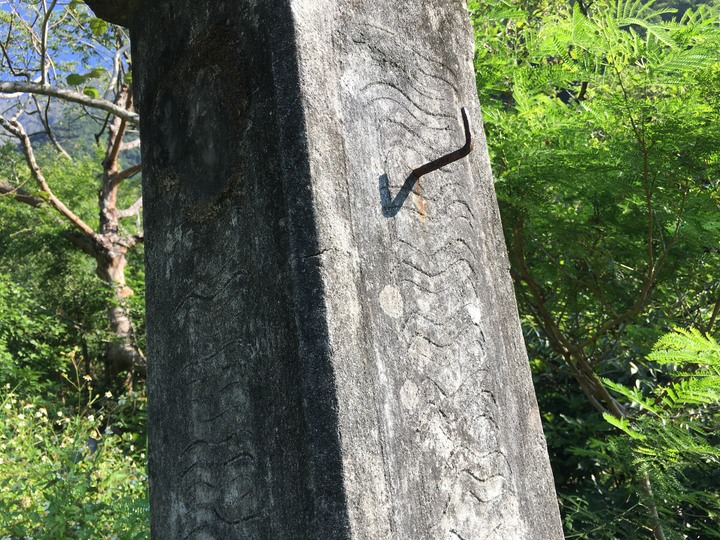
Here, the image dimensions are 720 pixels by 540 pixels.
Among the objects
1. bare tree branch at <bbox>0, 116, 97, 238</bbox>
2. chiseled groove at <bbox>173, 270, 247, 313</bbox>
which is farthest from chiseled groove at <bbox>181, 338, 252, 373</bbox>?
bare tree branch at <bbox>0, 116, 97, 238</bbox>

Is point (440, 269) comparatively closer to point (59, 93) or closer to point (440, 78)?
point (440, 78)

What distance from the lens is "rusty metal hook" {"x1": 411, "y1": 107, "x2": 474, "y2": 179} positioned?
207 cm

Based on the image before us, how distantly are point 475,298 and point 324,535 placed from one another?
33.5 inches

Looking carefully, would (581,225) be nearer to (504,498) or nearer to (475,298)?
(475,298)

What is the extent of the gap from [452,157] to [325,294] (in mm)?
587

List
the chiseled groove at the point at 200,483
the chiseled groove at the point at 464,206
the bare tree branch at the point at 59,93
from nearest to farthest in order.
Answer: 1. the chiseled groove at the point at 200,483
2. the chiseled groove at the point at 464,206
3. the bare tree branch at the point at 59,93

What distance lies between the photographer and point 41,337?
10.3m

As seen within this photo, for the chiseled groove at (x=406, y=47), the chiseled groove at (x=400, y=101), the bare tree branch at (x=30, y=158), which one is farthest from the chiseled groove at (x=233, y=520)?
the bare tree branch at (x=30, y=158)

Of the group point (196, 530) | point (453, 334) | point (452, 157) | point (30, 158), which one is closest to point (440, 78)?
point (452, 157)

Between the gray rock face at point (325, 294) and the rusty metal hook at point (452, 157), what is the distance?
4 centimetres

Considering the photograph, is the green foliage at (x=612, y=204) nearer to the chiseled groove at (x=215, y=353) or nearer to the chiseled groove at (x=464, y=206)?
the chiseled groove at (x=464, y=206)

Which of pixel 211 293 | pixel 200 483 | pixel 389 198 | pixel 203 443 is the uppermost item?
pixel 389 198

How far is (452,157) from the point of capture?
6.84 ft

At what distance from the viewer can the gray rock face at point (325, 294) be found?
1754 mm
